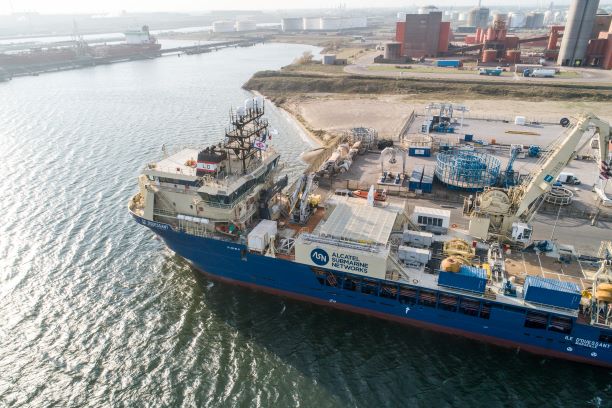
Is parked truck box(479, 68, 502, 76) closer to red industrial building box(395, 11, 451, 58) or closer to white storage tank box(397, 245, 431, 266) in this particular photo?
red industrial building box(395, 11, 451, 58)

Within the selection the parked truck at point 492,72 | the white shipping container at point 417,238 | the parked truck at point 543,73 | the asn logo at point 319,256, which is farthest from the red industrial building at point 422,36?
the asn logo at point 319,256

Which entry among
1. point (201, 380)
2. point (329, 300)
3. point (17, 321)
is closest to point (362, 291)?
point (329, 300)

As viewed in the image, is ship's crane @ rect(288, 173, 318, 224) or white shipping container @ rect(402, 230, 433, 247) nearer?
white shipping container @ rect(402, 230, 433, 247)

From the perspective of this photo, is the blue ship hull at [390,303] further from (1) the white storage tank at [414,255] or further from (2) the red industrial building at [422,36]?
(2) the red industrial building at [422,36]

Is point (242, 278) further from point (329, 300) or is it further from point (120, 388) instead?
point (120, 388)

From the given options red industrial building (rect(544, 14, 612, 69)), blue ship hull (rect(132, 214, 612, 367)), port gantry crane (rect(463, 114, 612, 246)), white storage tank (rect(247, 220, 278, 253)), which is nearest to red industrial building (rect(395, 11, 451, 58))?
red industrial building (rect(544, 14, 612, 69))

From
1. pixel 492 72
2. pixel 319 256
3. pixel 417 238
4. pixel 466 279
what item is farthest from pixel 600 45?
pixel 319 256
